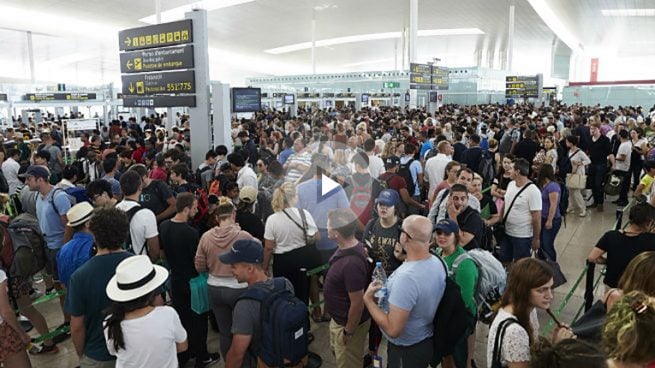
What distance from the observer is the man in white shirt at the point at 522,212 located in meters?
5.20

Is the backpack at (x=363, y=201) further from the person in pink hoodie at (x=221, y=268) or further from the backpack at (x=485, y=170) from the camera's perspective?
the backpack at (x=485, y=170)

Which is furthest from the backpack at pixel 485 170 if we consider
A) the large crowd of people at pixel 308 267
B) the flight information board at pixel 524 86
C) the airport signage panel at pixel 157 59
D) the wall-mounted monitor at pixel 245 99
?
the flight information board at pixel 524 86

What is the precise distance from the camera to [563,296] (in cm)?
566

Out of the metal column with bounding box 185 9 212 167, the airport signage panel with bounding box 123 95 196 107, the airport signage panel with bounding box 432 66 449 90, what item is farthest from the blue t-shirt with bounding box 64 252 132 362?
the airport signage panel with bounding box 432 66 449 90

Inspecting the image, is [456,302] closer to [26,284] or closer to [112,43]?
[26,284]

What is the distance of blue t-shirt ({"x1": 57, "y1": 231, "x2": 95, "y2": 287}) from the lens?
3660mm

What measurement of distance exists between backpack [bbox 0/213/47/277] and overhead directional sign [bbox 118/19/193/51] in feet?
16.2

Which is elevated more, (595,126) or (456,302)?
(595,126)

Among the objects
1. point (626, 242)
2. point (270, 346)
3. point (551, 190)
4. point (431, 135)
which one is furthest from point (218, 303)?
point (431, 135)

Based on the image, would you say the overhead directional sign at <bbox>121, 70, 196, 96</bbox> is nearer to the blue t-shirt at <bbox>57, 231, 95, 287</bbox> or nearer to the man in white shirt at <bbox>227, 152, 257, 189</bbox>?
the man in white shirt at <bbox>227, 152, 257, 189</bbox>

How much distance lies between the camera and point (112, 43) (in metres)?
37.9

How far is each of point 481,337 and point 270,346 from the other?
2.73 metres

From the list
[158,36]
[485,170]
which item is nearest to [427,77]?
[485,170]

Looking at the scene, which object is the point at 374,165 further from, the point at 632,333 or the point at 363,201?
the point at 632,333
